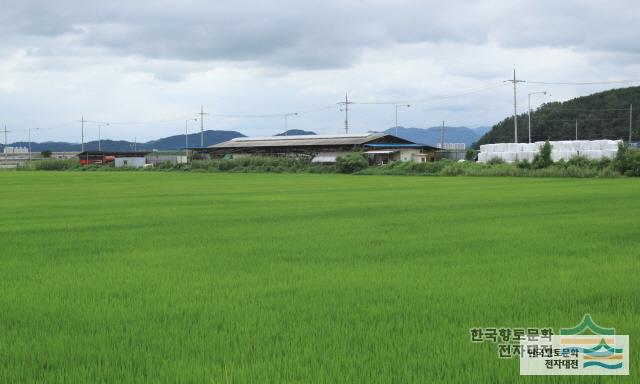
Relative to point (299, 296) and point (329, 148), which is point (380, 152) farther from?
point (299, 296)

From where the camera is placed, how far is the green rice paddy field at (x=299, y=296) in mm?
4922

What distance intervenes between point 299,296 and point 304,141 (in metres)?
77.6

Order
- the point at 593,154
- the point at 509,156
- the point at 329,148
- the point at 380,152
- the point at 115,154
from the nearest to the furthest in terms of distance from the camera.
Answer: the point at 593,154, the point at 509,156, the point at 380,152, the point at 329,148, the point at 115,154

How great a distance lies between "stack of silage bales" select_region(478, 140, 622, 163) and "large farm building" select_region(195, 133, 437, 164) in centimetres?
843

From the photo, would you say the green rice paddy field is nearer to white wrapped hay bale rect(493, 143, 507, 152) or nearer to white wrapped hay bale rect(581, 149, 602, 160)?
white wrapped hay bale rect(581, 149, 602, 160)

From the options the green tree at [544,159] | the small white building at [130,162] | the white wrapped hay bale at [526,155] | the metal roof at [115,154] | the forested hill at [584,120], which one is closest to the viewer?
the green tree at [544,159]

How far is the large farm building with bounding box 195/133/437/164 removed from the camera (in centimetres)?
7481

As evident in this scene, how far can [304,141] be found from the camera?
84.4 meters

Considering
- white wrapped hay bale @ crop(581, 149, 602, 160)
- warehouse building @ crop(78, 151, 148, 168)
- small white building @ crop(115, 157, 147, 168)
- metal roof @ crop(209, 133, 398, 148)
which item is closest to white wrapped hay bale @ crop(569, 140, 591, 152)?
white wrapped hay bale @ crop(581, 149, 602, 160)

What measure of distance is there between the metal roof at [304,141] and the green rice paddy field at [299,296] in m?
64.3

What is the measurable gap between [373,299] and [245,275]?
213 cm

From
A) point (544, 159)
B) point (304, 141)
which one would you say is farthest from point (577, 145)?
point (304, 141)

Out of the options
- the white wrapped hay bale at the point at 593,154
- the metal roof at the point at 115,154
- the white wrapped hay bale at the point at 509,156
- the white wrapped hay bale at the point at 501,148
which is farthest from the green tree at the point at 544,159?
the metal roof at the point at 115,154

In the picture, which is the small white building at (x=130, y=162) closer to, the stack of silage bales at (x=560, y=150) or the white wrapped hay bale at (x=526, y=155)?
the stack of silage bales at (x=560, y=150)
